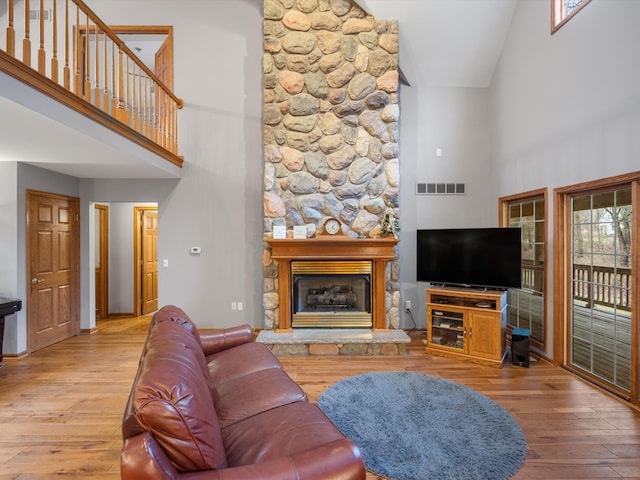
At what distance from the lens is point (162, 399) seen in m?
1.06

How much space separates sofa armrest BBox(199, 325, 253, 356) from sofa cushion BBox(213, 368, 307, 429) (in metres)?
0.57

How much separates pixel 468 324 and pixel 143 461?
3.61m

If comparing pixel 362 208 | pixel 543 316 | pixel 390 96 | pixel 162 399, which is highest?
pixel 390 96

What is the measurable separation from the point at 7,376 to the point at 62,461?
200 cm

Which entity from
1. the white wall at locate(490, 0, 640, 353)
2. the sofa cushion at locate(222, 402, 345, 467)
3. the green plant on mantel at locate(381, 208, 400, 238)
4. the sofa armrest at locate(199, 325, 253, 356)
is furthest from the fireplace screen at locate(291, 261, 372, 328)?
the sofa cushion at locate(222, 402, 345, 467)

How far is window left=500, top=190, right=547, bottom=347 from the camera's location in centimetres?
386

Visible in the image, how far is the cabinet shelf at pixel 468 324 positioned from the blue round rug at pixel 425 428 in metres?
0.75

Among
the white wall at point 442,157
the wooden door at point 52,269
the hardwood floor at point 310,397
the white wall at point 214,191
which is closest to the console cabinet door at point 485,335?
the hardwood floor at point 310,397

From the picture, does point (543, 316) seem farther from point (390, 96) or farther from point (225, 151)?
point (225, 151)

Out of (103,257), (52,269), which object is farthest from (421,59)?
(103,257)

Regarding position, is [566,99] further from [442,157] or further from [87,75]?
[87,75]

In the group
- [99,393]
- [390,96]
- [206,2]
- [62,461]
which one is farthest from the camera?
[206,2]

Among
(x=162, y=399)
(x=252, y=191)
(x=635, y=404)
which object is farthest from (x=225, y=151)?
(x=635, y=404)

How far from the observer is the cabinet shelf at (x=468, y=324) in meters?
3.64
